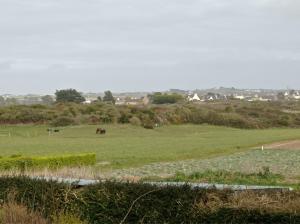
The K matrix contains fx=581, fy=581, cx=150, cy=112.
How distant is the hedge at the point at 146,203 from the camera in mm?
10109

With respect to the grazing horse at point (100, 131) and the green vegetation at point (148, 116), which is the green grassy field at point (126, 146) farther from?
the green vegetation at point (148, 116)

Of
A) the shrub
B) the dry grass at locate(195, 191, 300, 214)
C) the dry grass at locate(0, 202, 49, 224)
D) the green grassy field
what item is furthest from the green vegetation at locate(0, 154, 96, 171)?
the shrub

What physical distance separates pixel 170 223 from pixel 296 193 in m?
2.43

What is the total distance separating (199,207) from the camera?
1056cm

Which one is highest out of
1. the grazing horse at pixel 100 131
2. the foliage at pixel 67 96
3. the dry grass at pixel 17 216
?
the dry grass at pixel 17 216

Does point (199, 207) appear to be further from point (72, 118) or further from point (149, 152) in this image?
point (72, 118)

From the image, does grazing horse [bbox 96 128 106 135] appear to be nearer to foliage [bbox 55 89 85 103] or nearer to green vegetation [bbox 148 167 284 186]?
green vegetation [bbox 148 167 284 186]

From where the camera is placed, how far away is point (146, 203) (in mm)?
11148

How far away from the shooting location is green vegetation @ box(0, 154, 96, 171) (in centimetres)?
2872

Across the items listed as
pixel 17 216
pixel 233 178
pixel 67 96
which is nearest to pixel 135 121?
pixel 233 178

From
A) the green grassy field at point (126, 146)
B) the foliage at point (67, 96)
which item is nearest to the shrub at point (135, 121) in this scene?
the green grassy field at point (126, 146)

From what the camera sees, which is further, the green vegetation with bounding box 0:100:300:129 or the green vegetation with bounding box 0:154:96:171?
the green vegetation with bounding box 0:100:300:129

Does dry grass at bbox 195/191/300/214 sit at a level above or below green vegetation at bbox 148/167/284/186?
above

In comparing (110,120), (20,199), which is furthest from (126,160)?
(110,120)
